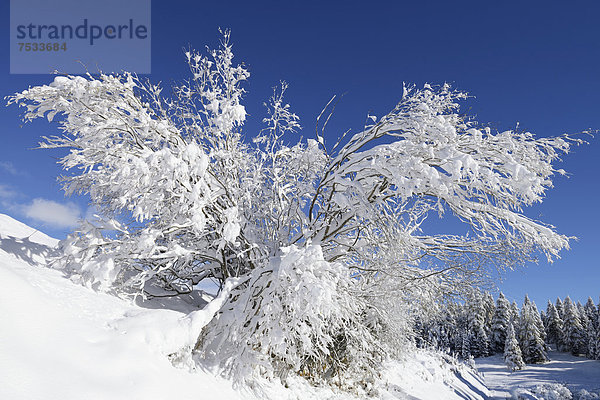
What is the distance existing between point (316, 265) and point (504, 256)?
14.2 ft

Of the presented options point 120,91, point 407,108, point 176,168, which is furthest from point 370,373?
point 120,91

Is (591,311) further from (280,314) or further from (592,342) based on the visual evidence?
(280,314)

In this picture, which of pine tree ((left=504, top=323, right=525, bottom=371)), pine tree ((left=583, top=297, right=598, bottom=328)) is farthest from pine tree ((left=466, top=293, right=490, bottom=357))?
pine tree ((left=583, top=297, right=598, bottom=328))

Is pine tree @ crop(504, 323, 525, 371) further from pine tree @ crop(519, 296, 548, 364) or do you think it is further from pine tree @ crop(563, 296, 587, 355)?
pine tree @ crop(563, 296, 587, 355)

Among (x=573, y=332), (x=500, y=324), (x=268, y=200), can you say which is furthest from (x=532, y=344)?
(x=268, y=200)

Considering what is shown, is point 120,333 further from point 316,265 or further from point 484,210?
point 484,210

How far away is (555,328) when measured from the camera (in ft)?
182

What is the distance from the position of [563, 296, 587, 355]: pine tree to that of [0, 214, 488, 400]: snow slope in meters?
60.1

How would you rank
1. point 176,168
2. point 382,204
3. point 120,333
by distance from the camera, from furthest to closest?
point 382,204 < point 176,168 < point 120,333

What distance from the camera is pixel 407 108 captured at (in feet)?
Result: 22.7

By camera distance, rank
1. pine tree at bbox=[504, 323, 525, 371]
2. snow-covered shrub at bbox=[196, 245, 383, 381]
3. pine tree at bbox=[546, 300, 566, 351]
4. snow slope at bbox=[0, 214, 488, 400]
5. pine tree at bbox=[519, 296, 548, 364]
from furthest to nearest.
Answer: pine tree at bbox=[546, 300, 566, 351] < pine tree at bbox=[519, 296, 548, 364] < pine tree at bbox=[504, 323, 525, 371] < snow-covered shrub at bbox=[196, 245, 383, 381] < snow slope at bbox=[0, 214, 488, 400]

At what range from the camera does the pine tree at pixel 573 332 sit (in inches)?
1901

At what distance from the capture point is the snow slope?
2977 millimetres

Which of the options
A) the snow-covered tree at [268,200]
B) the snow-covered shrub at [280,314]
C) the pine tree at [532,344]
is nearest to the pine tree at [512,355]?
the pine tree at [532,344]
